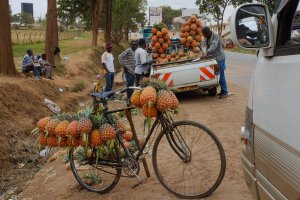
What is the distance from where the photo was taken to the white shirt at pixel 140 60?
1206 centimetres

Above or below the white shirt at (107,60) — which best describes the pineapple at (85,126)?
below

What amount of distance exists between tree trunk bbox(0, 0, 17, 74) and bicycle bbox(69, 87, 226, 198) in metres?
10.2

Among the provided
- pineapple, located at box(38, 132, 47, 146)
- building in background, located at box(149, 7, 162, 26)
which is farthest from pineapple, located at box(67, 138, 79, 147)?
building in background, located at box(149, 7, 162, 26)

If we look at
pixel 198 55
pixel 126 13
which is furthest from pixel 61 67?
pixel 126 13

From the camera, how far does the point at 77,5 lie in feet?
129

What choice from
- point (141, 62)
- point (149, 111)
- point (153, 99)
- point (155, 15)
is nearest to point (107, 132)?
point (149, 111)

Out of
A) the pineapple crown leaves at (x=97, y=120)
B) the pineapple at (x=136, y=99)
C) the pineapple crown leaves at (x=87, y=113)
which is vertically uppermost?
the pineapple at (x=136, y=99)

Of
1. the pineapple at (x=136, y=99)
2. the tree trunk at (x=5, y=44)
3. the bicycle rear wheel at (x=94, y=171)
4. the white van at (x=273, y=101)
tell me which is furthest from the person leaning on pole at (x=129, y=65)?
the white van at (x=273, y=101)

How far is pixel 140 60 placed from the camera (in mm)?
12164

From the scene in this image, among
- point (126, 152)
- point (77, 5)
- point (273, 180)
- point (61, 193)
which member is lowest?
point (61, 193)

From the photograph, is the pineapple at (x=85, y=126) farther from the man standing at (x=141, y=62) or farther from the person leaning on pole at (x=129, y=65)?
the person leaning on pole at (x=129, y=65)

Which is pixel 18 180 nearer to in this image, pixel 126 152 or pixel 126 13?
pixel 126 152

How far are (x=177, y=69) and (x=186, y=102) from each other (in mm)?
1065

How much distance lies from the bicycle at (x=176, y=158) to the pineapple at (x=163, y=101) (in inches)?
5.5
